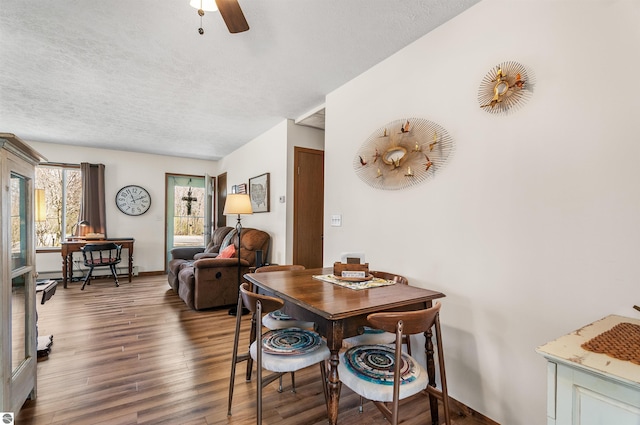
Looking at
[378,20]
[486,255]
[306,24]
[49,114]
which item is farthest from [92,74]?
[486,255]

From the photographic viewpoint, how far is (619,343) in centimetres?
98

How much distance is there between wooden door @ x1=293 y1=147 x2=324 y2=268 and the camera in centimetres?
406

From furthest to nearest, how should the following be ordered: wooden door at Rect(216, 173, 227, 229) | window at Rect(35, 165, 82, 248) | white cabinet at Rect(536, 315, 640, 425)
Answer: wooden door at Rect(216, 173, 227, 229) → window at Rect(35, 165, 82, 248) → white cabinet at Rect(536, 315, 640, 425)

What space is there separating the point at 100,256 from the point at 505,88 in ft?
20.5

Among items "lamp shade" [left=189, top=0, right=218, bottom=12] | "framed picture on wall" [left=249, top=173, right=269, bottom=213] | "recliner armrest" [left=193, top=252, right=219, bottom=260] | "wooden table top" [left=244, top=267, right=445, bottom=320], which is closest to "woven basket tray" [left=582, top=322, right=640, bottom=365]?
"wooden table top" [left=244, top=267, right=445, bottom=320]

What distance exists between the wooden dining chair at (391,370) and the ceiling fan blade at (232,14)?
1.65 meters

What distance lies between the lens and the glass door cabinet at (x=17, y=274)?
1.50 meters

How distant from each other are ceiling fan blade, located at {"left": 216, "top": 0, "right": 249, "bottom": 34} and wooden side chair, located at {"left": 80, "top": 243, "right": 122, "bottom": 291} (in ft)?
15.6

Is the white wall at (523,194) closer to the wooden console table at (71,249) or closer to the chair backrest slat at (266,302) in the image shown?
the chair backrest slat at (266,302)

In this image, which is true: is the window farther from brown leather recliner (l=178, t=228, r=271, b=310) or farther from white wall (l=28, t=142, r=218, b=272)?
brown leather recliner (l=178, t=228, r=271, b=310)

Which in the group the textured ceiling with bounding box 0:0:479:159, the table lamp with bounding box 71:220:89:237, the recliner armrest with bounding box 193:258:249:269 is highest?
the textured ceiling with bounding box 0:0:479:159

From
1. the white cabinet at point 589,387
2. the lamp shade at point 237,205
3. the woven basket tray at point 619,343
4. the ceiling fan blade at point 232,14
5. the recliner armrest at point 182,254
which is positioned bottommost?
the recliner armrest at point 182,254

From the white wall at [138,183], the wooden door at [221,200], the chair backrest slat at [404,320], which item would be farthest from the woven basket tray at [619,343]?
→ the white wall at [138,183]

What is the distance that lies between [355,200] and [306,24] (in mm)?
1459
